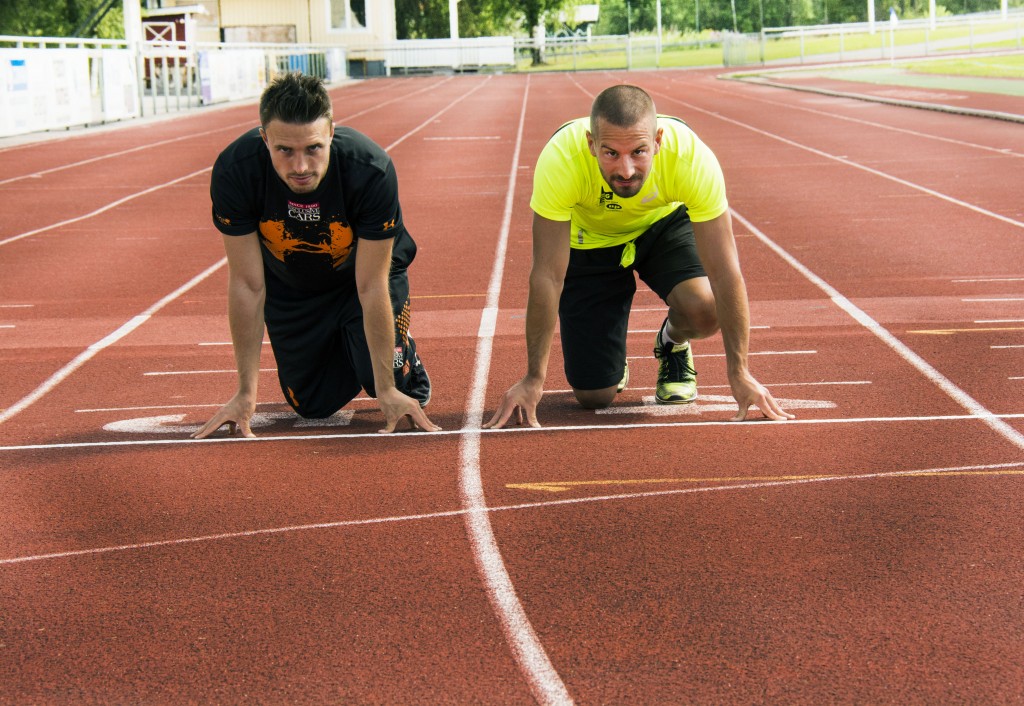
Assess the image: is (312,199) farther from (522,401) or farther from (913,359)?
(913,359)

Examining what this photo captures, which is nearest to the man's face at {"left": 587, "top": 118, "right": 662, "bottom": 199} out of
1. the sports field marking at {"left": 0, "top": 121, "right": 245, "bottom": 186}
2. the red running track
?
the red running track

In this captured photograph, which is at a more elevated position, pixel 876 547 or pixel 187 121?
pixel 187 121

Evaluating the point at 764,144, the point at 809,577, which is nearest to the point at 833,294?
the point at 809,577

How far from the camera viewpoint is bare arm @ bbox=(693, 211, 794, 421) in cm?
534

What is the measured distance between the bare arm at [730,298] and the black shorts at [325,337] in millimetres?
1317

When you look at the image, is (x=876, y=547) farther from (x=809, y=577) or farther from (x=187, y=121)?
(x=187, y=121)

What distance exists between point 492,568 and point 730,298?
69.5 inches

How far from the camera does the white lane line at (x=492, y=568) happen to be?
3369 mm

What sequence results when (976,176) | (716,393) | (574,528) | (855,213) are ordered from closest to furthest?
(574,528)
(716,393)
(855,213)
(976,176)

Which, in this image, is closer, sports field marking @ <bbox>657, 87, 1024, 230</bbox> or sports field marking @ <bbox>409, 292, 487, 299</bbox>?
sports field marking @ <bbox>409, 292, 487, 299</bbox>

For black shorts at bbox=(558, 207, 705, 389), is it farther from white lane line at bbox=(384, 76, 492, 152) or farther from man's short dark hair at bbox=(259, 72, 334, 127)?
white lane line at bbox=(384, 76, 492, 152)

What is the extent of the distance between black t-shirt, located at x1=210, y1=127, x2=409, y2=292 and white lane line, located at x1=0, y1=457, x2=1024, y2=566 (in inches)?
48.1

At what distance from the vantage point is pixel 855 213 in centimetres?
1313

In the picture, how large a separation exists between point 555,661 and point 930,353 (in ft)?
13.9
